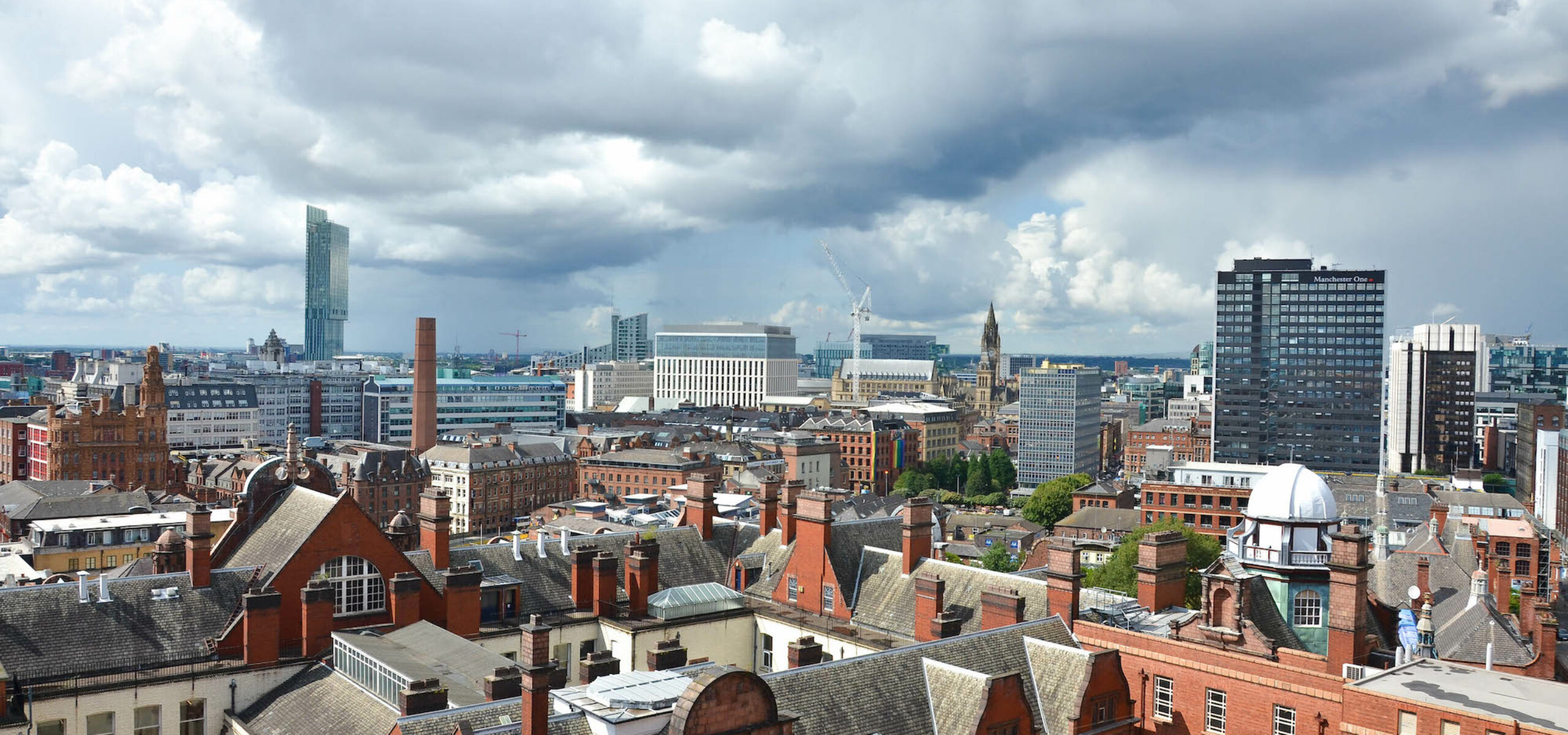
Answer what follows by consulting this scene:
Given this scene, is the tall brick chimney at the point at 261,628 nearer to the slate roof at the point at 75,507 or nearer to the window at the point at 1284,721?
the window at the point at 1284,721

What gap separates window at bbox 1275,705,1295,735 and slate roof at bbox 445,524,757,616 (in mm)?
27463

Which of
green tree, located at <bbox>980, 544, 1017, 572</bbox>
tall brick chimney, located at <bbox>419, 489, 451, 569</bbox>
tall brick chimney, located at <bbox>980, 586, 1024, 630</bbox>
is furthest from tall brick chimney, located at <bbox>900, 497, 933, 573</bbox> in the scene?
green tree, located at <bbox>980, 544, 1017, 572</bbox>

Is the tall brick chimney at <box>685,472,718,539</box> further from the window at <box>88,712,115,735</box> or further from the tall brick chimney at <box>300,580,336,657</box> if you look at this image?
the window at <box>88,712,115,735</box>

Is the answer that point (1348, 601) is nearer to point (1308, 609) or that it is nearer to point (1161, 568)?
point (1308, 609)

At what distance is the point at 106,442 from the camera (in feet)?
495

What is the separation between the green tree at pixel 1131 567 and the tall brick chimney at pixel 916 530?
26.9 meters

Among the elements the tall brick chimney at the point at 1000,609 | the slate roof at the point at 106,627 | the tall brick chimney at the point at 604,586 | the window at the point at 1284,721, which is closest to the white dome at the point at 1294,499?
the window at the point at 1284,721

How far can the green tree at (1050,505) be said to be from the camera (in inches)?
6063

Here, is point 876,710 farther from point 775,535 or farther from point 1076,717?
point 775,535

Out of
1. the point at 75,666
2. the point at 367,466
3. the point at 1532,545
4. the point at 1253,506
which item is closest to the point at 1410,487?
the point at 1532,545

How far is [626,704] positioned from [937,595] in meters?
19.3

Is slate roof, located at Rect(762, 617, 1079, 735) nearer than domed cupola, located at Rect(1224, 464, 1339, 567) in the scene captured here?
Yes

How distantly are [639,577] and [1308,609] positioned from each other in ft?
94.0

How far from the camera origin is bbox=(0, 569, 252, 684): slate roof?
35.3 metres
